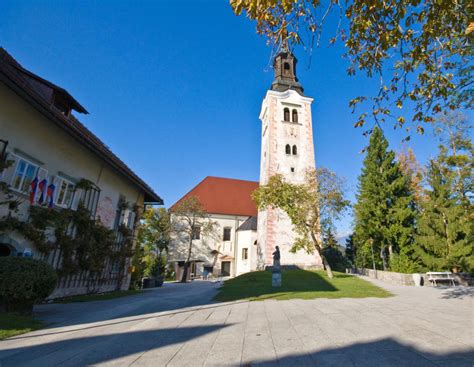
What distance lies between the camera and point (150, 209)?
34.1m

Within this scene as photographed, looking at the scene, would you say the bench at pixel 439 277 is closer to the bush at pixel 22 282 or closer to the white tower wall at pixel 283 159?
the white tower wall at pixel 283 159

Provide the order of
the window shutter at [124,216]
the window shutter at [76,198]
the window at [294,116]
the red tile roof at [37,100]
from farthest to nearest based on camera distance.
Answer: the window at [294,116] → the window shutter at [124,216] → the window shutter at [76,198] → the red tile roof at [37,100]

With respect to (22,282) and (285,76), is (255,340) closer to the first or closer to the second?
(22,282)

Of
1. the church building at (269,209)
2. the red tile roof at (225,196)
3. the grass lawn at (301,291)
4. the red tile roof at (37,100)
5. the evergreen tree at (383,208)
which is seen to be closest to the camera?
the red tile roof at (37,100)

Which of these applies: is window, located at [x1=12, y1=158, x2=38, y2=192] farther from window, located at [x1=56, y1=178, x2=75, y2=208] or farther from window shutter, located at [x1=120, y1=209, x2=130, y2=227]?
window shutter, located at [x1=120, y1=209, x2=130, y2=227]

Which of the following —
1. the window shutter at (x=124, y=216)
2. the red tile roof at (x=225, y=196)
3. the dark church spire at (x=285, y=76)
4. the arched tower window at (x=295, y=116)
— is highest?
the dark church spire at (x=285, y=76)

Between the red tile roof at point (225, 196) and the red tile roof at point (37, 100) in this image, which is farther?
the red tile roof at point (225, 196)

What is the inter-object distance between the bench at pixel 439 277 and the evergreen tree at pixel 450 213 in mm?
1673

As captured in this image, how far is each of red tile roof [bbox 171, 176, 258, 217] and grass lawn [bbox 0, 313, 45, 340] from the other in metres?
28.6

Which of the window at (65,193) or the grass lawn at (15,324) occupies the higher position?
the window at (65,193)

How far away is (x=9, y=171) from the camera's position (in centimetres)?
720

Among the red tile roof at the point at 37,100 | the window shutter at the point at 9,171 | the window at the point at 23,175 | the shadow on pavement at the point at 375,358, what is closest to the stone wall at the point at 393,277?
the shadow on pavement at the point at 375,358

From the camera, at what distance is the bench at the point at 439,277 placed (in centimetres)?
1535

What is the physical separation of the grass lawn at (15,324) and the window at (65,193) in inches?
200
